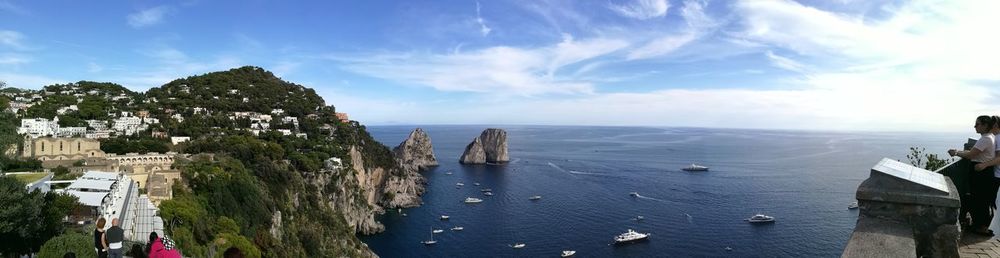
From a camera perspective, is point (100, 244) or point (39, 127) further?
point (39, 127)

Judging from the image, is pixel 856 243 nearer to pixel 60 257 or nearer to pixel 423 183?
pixel 60 257

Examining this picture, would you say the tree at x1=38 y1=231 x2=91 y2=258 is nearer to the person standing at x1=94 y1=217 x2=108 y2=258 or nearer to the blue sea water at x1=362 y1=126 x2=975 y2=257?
the person standing at x1=94 y1=217 x2=108 y2=258

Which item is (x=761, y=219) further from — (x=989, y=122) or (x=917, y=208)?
(x=917, y=208)

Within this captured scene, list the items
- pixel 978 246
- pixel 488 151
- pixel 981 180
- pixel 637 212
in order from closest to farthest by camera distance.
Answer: pixel 978 246, pixel 981 180, pixel 637 212, pixel 488 151

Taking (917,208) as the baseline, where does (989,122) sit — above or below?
above

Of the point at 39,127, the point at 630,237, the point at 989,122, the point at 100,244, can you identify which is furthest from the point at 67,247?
the point at 39,127

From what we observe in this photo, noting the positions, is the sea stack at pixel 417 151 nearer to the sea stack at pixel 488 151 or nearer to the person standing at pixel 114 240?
the sea stack at pixel 488 151

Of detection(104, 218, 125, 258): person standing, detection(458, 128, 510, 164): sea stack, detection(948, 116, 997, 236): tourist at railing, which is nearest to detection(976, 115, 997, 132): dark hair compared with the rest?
detection(948, 116, 997, 236): tourist at railing

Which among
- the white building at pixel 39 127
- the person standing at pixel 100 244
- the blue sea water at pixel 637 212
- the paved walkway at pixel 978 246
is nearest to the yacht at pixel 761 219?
the blue sea water at pixel 637 212
